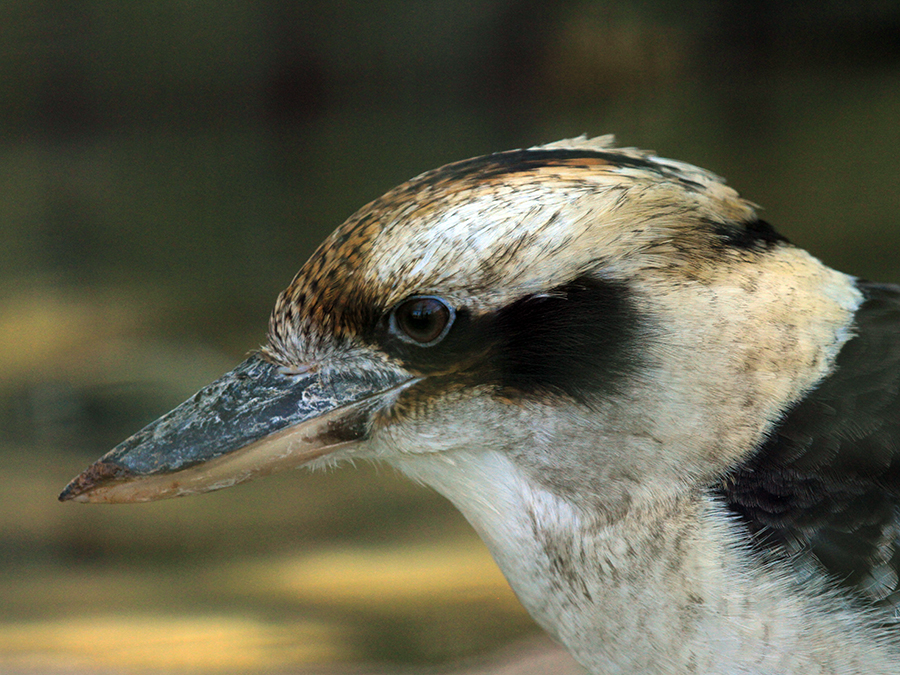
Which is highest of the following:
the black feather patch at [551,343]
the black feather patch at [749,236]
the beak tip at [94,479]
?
the black feather patch at [749,236]

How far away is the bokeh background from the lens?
2.47 m

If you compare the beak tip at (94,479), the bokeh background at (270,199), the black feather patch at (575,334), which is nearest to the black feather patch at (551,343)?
the black feather patch at (575,334)

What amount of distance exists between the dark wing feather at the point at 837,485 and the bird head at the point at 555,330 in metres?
0.03

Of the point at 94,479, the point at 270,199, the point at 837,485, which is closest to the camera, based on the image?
the point at 837,485

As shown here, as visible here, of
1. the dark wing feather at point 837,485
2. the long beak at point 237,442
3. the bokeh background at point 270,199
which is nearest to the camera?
the dark wing feather at point 837,485

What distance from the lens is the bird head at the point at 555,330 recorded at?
0.92m

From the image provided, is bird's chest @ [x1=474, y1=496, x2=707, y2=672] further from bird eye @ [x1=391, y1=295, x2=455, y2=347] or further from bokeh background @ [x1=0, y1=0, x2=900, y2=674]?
bokeh background @ [x1=0, y1=0, x2=900, y2=674]

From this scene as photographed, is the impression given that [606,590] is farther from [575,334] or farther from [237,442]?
[237,442]

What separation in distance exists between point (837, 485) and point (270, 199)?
7.64 feet

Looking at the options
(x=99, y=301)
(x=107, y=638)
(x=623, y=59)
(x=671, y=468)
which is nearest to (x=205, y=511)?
(x=107, y=638)

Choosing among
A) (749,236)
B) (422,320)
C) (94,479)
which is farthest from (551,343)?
(94,479)

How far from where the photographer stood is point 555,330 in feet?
3.11

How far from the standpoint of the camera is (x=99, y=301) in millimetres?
3082

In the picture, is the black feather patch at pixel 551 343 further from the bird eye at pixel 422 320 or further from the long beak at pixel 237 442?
the long beak at pixel 237 442
